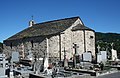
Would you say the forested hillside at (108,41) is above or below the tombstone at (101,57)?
above

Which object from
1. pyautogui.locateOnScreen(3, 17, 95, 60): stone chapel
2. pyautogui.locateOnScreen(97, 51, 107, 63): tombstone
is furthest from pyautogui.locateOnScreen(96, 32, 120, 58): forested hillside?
pyautogui.locateOnScreen(97, 51, 107, 63): tombstone

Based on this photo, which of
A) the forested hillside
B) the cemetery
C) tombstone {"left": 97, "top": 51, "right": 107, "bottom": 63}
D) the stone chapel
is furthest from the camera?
the forested hillside

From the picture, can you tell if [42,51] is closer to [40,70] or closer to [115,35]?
[40,70]

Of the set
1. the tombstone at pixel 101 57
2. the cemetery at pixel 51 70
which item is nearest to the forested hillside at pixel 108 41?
the tombstone at pixel 101 57

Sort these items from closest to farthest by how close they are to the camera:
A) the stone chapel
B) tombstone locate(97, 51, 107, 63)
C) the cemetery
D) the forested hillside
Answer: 1. the cemetery
2. tombstone locate(97, 51, 107, 63)
3. the stone chapel
4. the forested hillside

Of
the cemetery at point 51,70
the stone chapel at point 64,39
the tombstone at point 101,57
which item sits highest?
the stone chapel at point 64,39

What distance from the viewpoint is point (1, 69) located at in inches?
529

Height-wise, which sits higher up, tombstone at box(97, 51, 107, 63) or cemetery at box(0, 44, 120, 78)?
tombstone at box(97, 51, 107, 63)

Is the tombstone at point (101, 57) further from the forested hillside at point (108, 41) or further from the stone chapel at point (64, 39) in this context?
the forested hillside at point (108, 41)

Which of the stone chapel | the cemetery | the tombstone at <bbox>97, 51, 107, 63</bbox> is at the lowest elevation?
the cemetery

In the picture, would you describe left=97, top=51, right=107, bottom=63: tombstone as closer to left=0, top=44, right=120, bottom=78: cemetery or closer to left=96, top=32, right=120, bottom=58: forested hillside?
left=0, top=44, right=120, bottom=78: cemetery

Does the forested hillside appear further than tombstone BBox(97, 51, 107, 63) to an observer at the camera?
Yes

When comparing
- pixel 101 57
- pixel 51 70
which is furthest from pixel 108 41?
pixel 51 70

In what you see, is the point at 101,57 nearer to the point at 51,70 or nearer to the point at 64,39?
the point at 64,39
